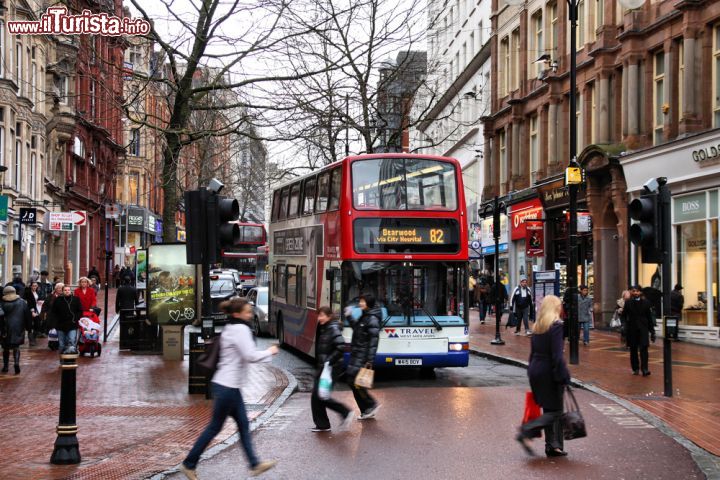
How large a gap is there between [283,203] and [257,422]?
11.5m

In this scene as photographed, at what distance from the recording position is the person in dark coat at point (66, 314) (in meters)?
18.6

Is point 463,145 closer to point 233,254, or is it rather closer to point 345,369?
point 233,254

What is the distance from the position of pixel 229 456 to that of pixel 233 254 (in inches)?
1650

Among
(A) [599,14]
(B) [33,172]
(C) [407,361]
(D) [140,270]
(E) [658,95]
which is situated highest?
(A) [599,14]

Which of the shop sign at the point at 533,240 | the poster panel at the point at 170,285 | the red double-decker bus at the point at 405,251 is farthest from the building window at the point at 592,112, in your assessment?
the poster panel at the point at 170,285

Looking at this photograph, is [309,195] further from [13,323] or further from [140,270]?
[140,270]

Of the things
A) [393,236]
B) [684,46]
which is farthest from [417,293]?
[684,46]

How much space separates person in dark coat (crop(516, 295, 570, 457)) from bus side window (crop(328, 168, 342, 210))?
8.37 metres

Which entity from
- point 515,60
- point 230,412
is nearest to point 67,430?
point 230,412

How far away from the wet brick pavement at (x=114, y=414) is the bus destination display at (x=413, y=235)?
3.18 metres

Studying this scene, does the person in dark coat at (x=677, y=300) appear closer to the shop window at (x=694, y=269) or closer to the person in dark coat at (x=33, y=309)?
the shop window at (x=694, y=269)

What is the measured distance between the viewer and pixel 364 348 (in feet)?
39.8

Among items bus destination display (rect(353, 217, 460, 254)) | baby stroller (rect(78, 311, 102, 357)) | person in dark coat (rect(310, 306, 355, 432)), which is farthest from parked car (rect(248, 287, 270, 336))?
person in dark coat (rect(310, 306, 355, 432))

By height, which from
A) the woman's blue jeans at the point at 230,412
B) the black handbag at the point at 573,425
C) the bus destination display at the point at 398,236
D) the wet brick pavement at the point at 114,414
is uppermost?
the bus destination display at the point at 398,236
